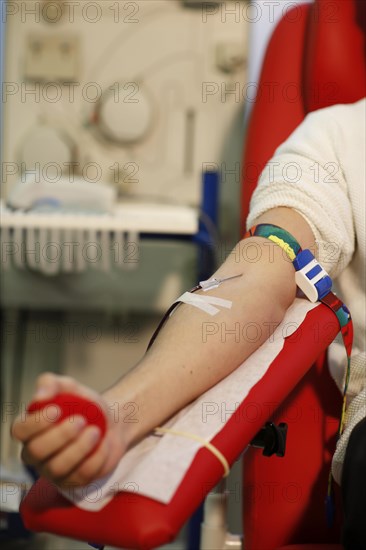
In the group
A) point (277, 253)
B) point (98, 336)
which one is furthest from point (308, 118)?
point (98, 336)

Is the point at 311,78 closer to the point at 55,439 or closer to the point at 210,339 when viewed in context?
the point at 210,339

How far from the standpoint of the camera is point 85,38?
1.81 metres

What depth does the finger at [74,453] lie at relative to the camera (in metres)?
0.55

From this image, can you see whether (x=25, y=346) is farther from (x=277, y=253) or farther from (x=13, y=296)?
(x=277, y=253)

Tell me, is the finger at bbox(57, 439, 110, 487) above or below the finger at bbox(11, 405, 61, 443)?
below

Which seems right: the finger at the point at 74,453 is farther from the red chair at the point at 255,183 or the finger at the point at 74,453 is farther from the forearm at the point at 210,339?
the red chair at the point at 255,183

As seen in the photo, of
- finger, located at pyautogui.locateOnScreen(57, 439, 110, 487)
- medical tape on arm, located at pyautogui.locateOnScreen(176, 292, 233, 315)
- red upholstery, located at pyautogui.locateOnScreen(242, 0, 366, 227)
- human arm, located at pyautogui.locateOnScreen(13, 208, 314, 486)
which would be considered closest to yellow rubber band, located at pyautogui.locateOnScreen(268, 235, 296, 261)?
human arm, located at pyautogui.locateOnScreen(13, 208, 314, 486)

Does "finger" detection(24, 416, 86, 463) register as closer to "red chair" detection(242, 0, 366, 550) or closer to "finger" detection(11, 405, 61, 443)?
"finger" detection(11, 405, 61, 443)

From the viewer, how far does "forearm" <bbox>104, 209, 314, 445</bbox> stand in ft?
2.19

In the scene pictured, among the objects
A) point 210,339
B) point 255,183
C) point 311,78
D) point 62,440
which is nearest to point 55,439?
point 62,440

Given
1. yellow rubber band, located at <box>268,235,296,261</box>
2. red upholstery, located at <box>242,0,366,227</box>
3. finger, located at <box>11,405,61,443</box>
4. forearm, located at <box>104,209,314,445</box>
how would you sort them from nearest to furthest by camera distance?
1. finger, located at <box>11,405,61,443</box>
2. forearm, located at <box>104,209,314,445</box>
3. yellow rubber band, located at <box>268,235,296,261</box>
4. red upholstery, located at <box>242,0,366,227</box>

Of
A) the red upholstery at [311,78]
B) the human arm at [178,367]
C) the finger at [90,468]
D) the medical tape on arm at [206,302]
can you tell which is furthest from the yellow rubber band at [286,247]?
the finger at [90,468]

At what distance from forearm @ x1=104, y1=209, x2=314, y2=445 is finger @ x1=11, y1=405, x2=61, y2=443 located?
0.34ft

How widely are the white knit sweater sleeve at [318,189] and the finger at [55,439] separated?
0.49 meters
